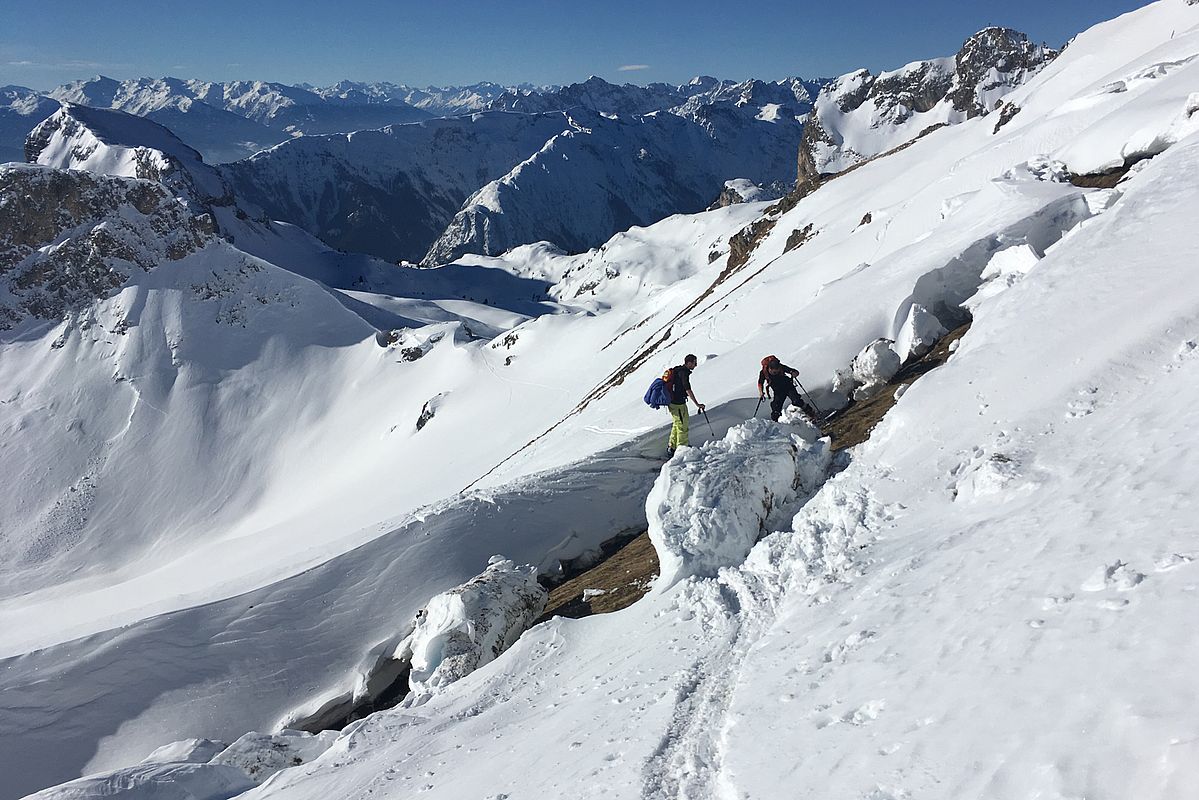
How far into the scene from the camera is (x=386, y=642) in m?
12.3

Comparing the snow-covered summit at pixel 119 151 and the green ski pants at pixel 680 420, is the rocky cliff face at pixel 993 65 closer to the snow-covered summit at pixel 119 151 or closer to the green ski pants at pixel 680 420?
the green ski pants at pixel 680 420

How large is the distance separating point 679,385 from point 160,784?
33.5 ft

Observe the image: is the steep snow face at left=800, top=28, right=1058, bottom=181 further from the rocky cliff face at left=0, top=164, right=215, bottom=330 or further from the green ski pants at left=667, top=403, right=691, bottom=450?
the green ski pants at left=667, top=403, right=691, bottom=450

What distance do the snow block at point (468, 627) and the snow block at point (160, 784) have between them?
2419mm

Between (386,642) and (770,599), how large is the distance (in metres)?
8.04

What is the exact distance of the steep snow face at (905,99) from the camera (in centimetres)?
8969

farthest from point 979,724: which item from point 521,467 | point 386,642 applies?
point 521,467

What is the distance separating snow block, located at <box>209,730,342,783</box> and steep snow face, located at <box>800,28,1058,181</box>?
102m

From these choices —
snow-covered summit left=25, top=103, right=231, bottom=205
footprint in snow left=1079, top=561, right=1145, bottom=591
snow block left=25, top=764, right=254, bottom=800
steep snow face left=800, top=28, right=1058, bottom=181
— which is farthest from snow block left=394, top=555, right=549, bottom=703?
snow-covered summit left=25, top=103, right=231, bottom=205

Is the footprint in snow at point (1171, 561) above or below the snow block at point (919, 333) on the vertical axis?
below

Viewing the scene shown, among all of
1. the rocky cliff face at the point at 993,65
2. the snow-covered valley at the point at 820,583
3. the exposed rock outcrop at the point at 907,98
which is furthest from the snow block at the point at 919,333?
the rocky cliff face at the point at 993,65

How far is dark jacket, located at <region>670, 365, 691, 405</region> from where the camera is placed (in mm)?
13398

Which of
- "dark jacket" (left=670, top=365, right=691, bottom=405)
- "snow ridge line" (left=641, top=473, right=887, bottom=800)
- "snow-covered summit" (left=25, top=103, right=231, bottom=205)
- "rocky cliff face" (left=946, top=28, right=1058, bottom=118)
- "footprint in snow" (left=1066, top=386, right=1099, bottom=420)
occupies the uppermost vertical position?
"snow-covered summit" (left=25, top=103, right=231, bottom=205)

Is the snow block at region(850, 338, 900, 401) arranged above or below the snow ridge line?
above
